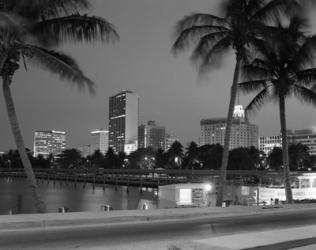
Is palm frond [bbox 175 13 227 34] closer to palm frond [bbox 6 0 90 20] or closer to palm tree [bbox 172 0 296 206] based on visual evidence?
palm tree [bbox 172 0 296 206]

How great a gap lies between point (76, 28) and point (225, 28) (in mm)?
8638

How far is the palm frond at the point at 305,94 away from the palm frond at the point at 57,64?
14059mm

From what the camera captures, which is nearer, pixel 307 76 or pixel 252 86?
pixel 307 76

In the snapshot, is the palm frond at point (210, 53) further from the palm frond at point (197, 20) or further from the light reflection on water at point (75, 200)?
the light reflection on water at point (75, 200)

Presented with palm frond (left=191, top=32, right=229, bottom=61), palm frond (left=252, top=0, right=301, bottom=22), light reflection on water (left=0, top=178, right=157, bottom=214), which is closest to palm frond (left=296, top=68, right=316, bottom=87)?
palm frond (left=252, top=0, right=301, bottom=22)

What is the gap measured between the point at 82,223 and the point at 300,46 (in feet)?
54.7

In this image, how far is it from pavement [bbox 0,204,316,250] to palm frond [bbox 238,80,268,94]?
757 centimetres

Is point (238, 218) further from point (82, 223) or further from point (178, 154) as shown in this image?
point (178, 154)

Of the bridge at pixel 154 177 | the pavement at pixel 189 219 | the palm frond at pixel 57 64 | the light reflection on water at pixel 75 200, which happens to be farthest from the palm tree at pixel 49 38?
the bridge at pixel 154 177

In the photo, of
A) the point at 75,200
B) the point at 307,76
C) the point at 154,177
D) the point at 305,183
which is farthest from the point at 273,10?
the point at 154,177

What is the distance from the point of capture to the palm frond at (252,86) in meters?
27.7

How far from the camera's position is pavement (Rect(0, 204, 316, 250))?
10211mm

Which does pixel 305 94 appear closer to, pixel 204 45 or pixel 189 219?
pixel 204 45

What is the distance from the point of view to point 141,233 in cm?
1381
